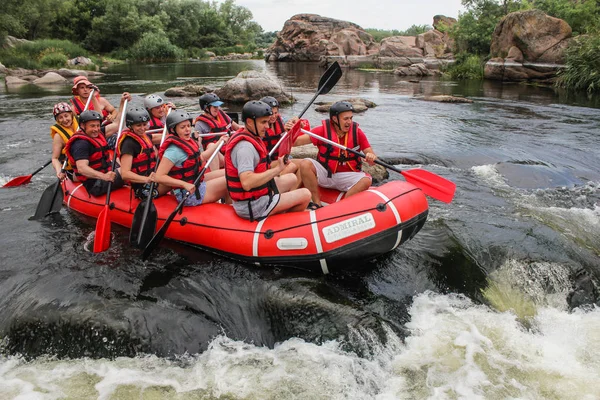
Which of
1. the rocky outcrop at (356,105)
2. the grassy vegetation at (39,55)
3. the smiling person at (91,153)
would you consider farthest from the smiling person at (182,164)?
the grassy vegetation at (39,55)

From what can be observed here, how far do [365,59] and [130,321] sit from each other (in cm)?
3428

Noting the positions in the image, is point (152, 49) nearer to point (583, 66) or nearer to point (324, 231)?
point (583, 66)

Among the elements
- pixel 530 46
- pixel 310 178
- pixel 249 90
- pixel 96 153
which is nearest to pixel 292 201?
pixel 310 178

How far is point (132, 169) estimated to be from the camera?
504 centimetres

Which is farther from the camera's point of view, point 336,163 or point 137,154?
point 336,163

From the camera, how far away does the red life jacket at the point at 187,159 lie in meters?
4.57

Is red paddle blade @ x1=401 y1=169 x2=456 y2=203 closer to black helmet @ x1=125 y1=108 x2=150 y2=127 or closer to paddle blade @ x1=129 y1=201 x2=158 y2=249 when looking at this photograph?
paddle blade @ x1=129 y1=201 x2=158 y2=249

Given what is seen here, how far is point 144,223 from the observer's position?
4.50m

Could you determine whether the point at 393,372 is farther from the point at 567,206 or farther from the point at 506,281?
the point at 567,206

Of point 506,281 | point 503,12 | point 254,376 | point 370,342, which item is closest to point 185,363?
point 254,376

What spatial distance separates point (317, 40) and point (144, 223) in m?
43.7

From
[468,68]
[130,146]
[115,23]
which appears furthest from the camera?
[115,23]

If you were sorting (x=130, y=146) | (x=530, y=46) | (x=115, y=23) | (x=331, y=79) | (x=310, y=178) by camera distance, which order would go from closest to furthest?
(x=130, y=146) < (x=310, y=178) < (x=331, y=79) < (x=530, y=46) < (x=115, y=23)

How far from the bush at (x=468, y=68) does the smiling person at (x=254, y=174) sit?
2227 centimetres
